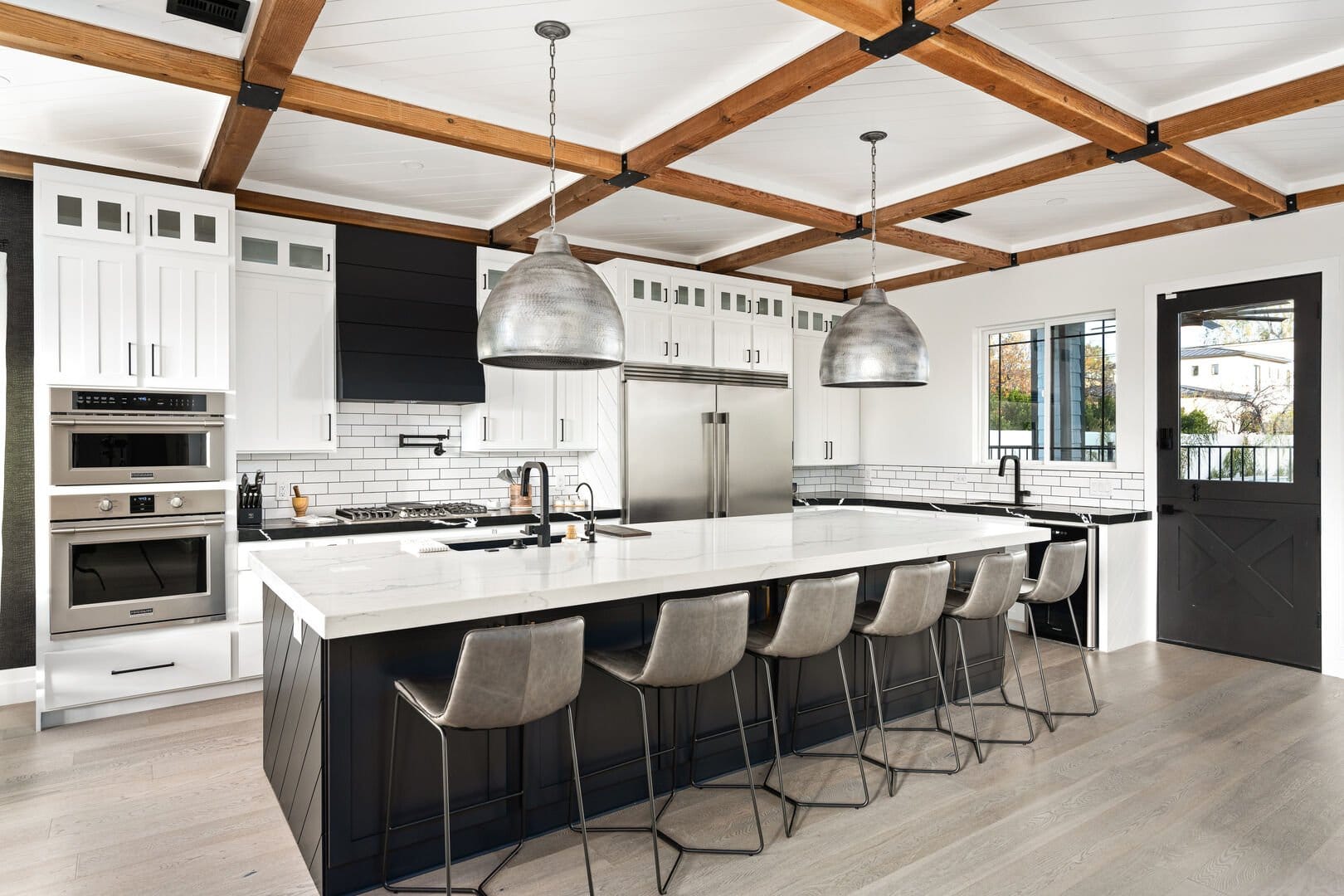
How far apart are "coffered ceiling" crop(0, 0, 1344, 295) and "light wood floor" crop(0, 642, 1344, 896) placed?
8.25 ft

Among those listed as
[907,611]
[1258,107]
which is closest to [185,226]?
[907,611]

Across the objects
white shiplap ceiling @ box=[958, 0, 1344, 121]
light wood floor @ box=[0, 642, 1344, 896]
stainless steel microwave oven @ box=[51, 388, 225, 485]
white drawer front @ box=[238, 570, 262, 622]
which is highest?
white shiplap ceiling @ box=[958, 0, 1344, 121]

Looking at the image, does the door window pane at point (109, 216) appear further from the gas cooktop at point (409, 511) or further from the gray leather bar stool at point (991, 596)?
the gray leather bar stool at point (991, 596)

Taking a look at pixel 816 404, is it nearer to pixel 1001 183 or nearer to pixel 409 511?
pixel 1001 183

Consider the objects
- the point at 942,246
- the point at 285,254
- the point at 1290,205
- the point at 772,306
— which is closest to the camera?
the point at 285,254

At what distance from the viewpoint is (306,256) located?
472 centimetres

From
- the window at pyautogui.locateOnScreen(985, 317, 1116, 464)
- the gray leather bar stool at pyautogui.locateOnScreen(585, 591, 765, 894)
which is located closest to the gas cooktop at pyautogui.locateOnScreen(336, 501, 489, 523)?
the gray leather bar stool at pyautogui.locateOnScreen(585, 591, 765, 894)

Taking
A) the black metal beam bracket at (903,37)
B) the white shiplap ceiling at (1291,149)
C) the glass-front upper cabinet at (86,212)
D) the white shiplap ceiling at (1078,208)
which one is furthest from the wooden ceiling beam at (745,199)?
the glass-front upper cabinet at (86,212)

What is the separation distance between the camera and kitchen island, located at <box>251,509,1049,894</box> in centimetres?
240

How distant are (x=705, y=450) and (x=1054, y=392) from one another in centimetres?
269

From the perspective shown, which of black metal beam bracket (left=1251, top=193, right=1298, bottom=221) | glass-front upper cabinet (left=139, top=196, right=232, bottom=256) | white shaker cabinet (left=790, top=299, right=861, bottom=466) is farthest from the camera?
white shaker cabinet (left=790, top=299, right=861, bottom=466)

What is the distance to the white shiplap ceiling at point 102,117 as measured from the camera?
323 cm

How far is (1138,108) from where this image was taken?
3652mm

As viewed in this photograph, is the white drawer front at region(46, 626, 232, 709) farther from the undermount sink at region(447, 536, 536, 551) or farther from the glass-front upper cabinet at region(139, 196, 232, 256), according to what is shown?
the glass-front upper cabinet at region(139, 196, 232, 256)
